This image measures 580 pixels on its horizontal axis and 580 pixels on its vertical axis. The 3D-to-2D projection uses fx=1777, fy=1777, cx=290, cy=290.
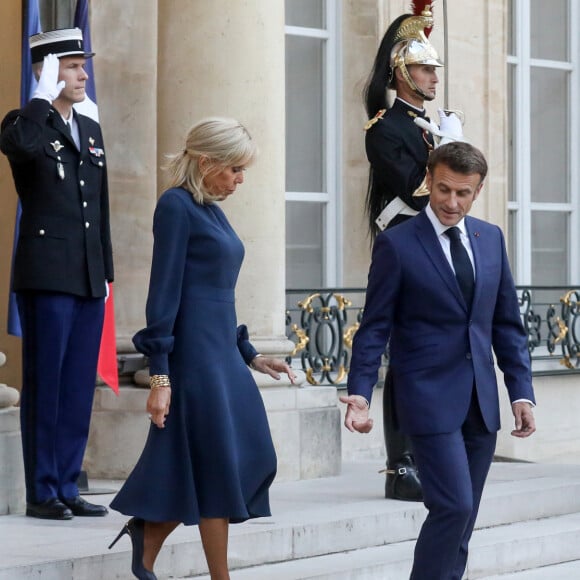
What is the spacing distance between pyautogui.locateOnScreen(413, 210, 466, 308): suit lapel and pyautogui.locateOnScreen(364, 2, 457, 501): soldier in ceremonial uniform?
202 cm

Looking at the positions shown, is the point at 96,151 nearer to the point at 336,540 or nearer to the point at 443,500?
the point at 336,540

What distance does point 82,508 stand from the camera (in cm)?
710

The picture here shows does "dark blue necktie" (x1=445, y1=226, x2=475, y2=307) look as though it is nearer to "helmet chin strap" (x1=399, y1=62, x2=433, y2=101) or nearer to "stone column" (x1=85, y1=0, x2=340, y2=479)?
"helmet chin strap" (x1=399, y1=62, x2=433, y2=101)

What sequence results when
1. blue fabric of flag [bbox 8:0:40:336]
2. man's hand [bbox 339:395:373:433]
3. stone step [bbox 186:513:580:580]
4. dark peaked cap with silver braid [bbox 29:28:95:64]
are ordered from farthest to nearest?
blue fabric of flag [bbox 8:0:40:336], dark peaked cap with silver braid [bbox 29:28:95:64], stone step [bbox 186:513:580:580], man's hand [bbox 339:395:373:433]

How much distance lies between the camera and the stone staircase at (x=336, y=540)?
6250 mm

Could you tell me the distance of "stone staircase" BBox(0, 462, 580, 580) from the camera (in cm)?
625

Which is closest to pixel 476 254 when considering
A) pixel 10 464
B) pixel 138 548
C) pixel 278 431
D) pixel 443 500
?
pixel 443 500

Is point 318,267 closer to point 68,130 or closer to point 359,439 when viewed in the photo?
point 359,439

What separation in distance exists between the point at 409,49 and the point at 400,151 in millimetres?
457

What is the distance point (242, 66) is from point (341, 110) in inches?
97.4

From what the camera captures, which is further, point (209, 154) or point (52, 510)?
point (52, 510)

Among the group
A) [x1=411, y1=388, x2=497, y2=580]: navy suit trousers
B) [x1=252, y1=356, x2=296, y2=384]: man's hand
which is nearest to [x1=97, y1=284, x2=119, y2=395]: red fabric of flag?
[x1=252, y1=356, x2=296, y2=384]: man's hand

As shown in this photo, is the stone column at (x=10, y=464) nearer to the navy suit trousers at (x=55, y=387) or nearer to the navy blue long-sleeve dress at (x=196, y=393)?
the navy suit trousers at (x=55, y=387)

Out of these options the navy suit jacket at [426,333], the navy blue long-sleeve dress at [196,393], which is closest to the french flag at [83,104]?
the navy blue long-sleeve dress at [196,393]
